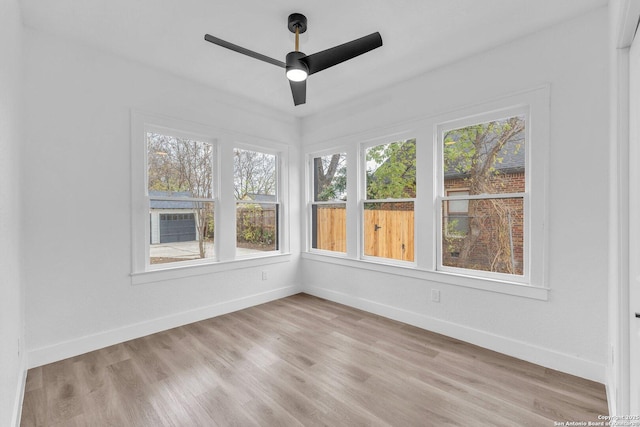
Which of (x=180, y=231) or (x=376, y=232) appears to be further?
(x=376, y=232)

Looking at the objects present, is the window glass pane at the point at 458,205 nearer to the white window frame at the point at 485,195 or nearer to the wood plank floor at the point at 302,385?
the white window frame at the point at 485,195

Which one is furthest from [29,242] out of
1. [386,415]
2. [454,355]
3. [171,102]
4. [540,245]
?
[540,245]

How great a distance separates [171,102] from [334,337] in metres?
3.06

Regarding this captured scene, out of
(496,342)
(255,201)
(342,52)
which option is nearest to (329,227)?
(255,201)

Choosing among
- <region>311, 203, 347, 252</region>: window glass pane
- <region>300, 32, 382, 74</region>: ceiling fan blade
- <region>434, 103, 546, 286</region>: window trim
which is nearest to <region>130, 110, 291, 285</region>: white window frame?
<region>311, 203, 347, 252</region>: window glass pane

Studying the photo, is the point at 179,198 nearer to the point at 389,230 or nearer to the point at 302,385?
the point at 302,385

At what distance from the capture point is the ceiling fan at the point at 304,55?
1.99 meters

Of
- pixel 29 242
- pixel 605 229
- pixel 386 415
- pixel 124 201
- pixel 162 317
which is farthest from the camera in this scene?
pixel 162 317

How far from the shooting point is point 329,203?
14.3ft

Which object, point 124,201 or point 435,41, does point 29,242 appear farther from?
point 435,41

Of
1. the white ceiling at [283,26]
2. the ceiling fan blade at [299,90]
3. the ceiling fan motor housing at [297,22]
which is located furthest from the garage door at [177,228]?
the ceiling fan motor housing at [297,22]

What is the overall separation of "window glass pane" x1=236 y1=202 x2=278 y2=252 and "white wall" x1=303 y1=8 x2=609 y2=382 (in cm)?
245

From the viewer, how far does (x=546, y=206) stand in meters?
2.45

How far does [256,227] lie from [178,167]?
1.29 m
